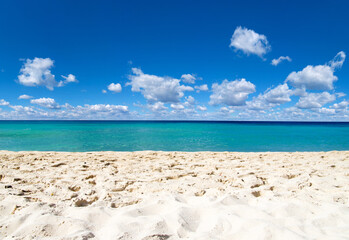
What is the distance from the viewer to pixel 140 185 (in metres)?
4.29

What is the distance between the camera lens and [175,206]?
10.2 ft

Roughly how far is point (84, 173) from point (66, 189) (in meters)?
1.44

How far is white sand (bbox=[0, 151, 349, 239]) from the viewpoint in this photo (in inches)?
93.6

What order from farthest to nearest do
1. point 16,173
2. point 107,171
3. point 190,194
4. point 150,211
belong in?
point 107,171 → point 16,173 → point 190,194 → point 150,211

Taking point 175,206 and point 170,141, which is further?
point 170,141

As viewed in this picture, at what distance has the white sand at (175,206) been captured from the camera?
2.38 meters

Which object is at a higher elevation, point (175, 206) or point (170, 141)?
point (175, 206)

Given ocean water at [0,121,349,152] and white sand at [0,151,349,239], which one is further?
ocean water at [0,121,349,152]

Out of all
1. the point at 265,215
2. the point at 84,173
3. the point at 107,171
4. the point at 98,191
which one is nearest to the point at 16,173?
the point at 84,173

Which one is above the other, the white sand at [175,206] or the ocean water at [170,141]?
the white sand at [175,206]

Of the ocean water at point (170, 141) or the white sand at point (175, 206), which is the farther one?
the ocean water at point (170, 141)

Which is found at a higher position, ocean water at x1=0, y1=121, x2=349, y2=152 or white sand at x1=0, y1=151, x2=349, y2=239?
white sand at x1=0, y1=151, x2=349, y2=239

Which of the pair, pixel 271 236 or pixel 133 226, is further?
pixel 133 226

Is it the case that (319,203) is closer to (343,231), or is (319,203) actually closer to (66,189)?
(343,231)
